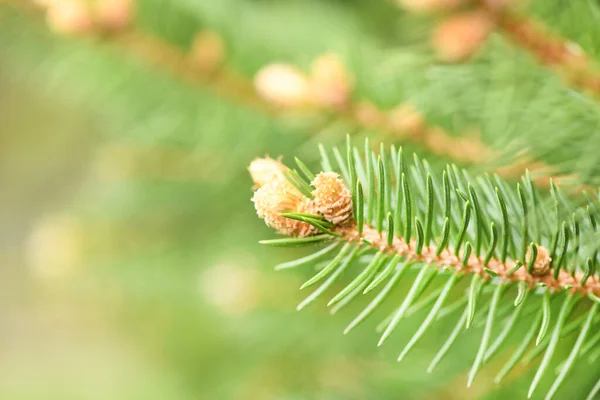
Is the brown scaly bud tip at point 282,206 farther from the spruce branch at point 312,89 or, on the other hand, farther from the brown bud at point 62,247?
the brown bud at point 62,247

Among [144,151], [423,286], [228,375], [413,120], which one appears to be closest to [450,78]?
[413,120]

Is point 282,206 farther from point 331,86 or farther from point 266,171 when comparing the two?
point 331,86

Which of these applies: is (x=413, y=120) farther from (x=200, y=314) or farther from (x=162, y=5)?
(x=200, y=314)

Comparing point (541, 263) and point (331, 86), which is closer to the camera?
point (541, 263)

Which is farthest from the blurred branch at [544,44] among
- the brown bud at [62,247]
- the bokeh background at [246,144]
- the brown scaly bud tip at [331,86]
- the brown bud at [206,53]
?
the brown bud at [62,247]

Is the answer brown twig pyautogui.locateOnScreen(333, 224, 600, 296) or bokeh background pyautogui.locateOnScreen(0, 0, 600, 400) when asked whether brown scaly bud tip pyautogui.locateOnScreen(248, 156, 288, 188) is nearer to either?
brown twig pyautogui.locateOnScreen(333, 224, 600, 296)

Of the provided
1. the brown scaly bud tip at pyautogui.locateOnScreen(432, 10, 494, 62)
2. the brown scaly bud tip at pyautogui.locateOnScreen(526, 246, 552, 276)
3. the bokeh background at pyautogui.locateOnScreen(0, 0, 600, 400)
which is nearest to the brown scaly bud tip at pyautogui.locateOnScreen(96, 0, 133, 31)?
the bokeh background at pyautogui.locateOnScreen(0, 0, 600, 400)

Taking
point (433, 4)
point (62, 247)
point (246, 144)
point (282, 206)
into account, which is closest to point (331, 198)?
point (282, 206)
